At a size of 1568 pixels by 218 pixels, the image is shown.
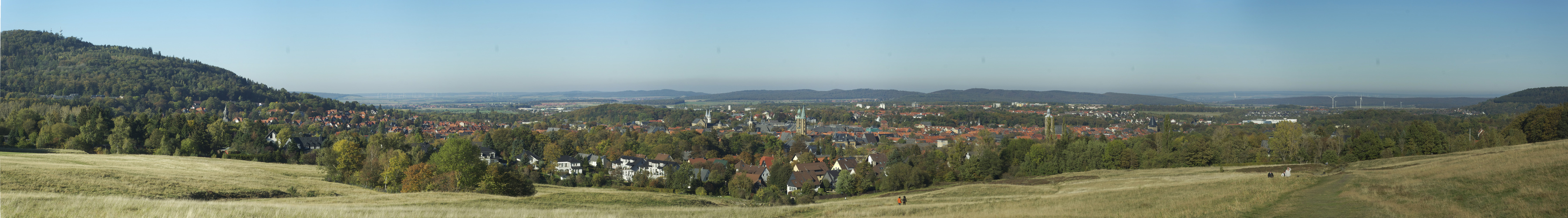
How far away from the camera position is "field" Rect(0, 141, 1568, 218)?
43.4 feet

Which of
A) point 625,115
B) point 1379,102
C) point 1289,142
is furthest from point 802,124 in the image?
point 1379,102

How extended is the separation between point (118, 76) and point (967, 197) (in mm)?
122312

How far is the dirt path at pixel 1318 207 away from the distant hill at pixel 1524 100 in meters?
74.9

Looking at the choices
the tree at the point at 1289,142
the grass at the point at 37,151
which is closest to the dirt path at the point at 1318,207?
the tree at the point at 1289,142

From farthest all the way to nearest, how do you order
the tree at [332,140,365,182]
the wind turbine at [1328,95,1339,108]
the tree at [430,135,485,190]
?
1. the wind turbine at [1328,95,1339,108]
2. the tree at [332,140,365,182]
3. the tree at [430,135,485,190]

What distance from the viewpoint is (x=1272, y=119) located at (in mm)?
101250

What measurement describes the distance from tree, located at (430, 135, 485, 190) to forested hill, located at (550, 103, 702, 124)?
10525 centimetres

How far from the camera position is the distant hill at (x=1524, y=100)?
7569 centimetres

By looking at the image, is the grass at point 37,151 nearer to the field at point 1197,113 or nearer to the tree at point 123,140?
the tree at point 123,140

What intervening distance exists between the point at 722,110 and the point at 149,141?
153405mm

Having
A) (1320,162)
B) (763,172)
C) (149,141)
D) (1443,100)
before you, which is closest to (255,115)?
(149,141)

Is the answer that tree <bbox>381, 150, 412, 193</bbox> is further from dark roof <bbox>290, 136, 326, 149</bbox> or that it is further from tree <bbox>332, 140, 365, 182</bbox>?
dark roof <bbox>290, 136, 326, 149</bbox>

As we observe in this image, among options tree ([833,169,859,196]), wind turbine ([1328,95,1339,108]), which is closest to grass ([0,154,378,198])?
tree ([833,169,859,196])

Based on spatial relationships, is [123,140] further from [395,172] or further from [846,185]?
[846,185]
